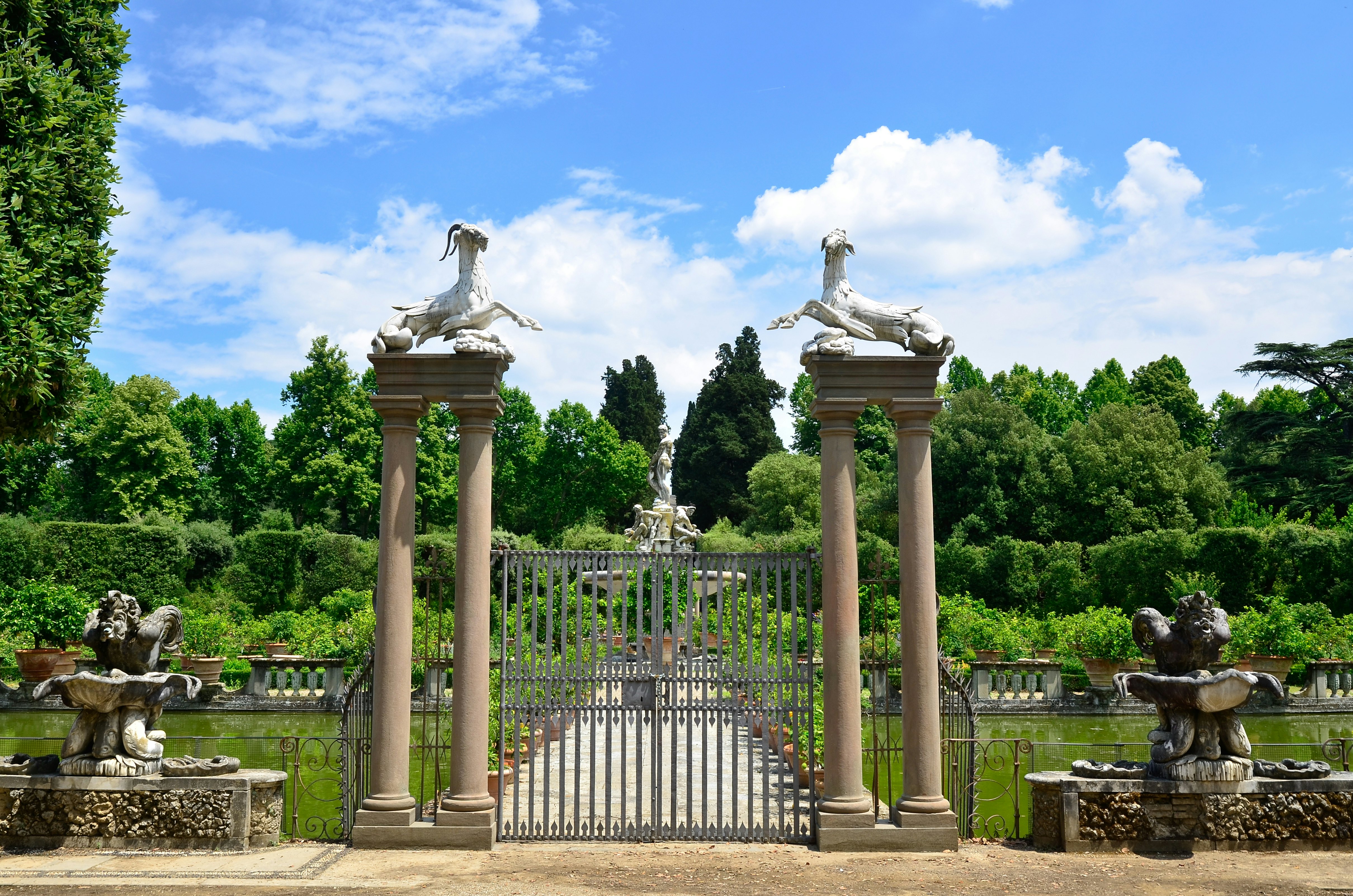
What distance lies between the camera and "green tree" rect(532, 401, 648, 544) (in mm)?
49094

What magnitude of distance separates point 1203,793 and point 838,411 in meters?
4.19

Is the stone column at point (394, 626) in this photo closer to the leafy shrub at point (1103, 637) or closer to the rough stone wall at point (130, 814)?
the rough stone wall at point (130, 814)

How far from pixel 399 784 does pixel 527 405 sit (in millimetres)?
42472

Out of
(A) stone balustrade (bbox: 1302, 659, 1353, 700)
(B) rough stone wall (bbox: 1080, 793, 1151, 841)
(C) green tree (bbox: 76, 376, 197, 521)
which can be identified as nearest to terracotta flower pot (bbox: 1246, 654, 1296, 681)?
(A) stone balustrade (bbox: 1302, 659, 1353, 700)

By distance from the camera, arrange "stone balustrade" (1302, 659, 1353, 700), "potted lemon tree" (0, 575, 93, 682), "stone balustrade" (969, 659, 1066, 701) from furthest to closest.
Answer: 1. "potted lemon tree" (0, 575, 93, 682)
2. "stone balustrade" (969, 659, 1066, 701)
3. "stone balustrade" (1302, 659, 1353, 700)

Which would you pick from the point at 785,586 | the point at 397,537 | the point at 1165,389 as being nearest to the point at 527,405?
the point at 785,586

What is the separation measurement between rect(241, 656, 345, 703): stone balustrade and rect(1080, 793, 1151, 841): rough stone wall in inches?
651

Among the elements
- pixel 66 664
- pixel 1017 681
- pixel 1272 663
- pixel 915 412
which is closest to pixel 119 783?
pixel 915 412

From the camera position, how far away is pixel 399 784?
Result: 8.20 meters

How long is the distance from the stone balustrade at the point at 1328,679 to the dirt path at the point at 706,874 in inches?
579

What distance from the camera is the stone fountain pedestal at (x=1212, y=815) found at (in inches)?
311

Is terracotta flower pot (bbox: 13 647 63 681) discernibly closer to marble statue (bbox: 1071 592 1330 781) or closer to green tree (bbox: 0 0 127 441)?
green tree (bbox: 0 0 127 441)

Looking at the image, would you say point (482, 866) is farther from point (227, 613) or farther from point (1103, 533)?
point (1103, 533)

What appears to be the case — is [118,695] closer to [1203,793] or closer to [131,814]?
[131,814]
